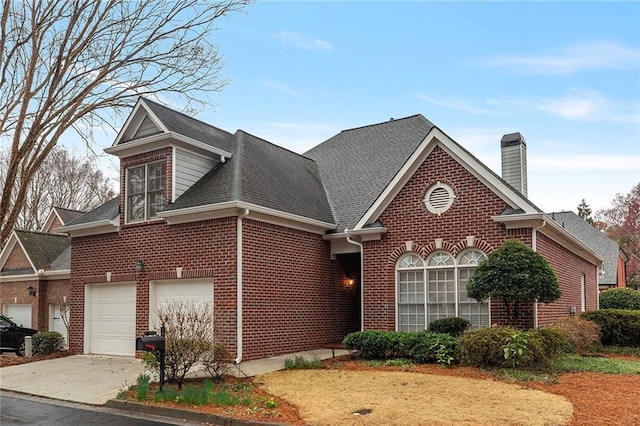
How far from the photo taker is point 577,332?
14352 millimetres

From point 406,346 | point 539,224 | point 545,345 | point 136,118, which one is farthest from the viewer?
point 136,118

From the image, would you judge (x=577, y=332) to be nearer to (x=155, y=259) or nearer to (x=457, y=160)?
(x=457, y=160)

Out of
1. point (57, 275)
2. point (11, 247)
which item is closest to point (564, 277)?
point (57, 275)

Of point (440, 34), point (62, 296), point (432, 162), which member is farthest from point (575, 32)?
point (62, 296)

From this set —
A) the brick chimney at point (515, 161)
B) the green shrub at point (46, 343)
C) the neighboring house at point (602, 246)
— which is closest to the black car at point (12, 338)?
the green shrub at point (46, 343)

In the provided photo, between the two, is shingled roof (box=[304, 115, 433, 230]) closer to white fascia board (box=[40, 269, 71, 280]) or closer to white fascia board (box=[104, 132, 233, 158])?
white fascia board (box=[104, 132, 233, 158])

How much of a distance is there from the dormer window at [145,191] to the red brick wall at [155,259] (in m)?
Answer: 0.40

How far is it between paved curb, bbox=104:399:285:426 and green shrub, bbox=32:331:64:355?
8366mm

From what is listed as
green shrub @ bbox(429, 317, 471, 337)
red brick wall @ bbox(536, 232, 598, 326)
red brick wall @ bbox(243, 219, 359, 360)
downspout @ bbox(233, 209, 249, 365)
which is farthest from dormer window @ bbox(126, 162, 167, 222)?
red brick wall @ bbox(536, 232, 598, 326)

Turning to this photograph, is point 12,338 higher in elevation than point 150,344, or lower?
lower

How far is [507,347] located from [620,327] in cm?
749

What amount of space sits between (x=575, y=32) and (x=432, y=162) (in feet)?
16.4

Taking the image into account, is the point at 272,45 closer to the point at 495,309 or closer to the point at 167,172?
the point at 167,172

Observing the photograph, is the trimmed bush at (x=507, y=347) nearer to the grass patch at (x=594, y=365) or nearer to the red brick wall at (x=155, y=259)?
the grass patch at (x=594, y=365)
